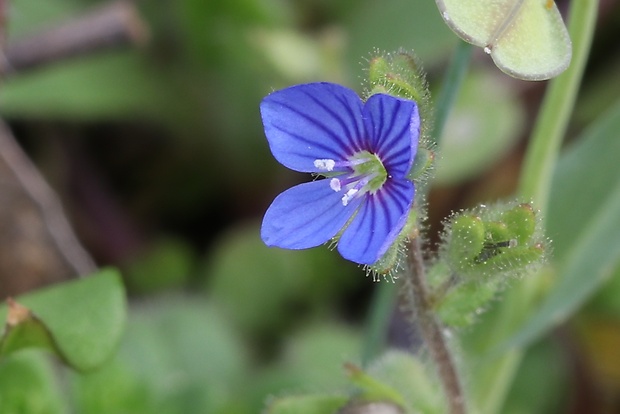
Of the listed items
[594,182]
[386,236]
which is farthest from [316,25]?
[386,236]

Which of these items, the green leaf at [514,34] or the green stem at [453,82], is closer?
the green leaf at [514,34]

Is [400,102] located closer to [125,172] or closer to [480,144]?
[480,144]

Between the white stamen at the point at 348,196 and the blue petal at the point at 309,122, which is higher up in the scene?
the blue petal at the point at 309,122

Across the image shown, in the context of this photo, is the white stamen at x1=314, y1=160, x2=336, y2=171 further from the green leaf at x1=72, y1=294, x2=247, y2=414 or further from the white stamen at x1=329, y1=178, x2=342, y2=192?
the green leaf at x1=72, y1=294, x2=247, y2=414

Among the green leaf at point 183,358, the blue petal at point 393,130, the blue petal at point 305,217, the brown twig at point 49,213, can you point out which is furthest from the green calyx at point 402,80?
the brown twig at point 49,213

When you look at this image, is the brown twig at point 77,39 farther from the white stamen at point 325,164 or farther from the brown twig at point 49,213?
the white stamen at point 325,164

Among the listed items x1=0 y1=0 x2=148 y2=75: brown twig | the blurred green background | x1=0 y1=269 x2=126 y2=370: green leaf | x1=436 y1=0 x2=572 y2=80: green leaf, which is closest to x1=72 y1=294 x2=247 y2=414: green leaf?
the blurred green background
